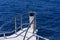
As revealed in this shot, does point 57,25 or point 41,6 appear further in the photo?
point 41,6

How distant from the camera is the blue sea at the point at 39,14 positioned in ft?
59.0

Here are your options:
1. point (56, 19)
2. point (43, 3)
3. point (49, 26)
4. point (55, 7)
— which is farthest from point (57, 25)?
point (43, 3)

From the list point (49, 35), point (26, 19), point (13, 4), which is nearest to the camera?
point (49, 35)

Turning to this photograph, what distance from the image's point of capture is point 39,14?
25328 millimetres

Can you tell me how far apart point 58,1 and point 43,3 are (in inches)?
95.2

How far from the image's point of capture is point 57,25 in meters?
20.3

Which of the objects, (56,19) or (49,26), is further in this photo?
(56,19)

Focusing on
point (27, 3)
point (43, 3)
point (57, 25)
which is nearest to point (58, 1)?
point (43, 3)

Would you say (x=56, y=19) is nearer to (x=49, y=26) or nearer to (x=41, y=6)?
(x=49, y=26)

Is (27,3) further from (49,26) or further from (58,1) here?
(49,26)

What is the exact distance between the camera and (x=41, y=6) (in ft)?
99.8

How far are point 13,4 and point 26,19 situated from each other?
10.2 metres

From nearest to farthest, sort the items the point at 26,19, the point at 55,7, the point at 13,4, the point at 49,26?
the point at 49,26 < the point at 26,19 < the point at 55,7 < the point at 13,4

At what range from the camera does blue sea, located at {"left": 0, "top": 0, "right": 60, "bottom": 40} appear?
18.0m
